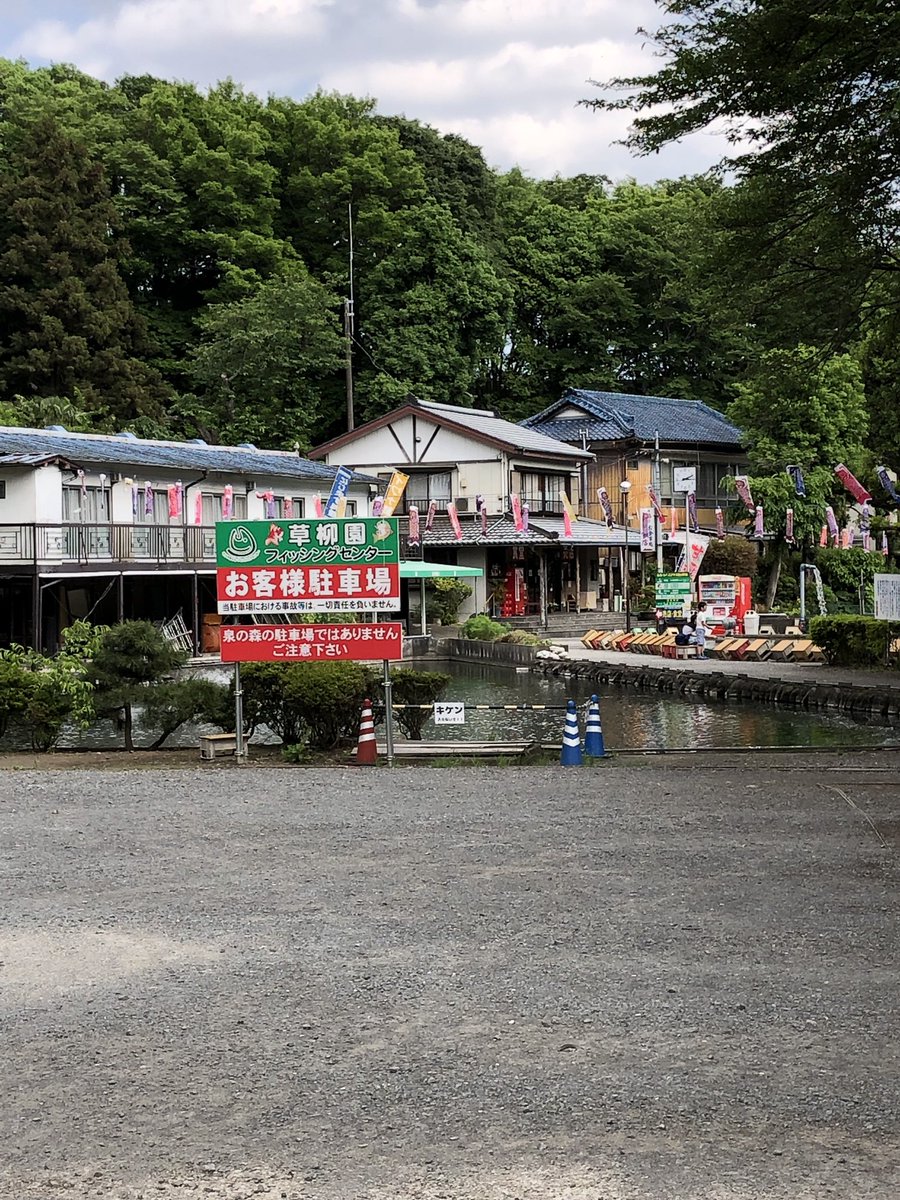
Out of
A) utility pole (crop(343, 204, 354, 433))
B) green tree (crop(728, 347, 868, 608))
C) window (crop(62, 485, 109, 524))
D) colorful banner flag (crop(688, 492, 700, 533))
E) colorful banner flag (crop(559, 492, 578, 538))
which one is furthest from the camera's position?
colorful banner flag (crop(688, 492, 700, 533))

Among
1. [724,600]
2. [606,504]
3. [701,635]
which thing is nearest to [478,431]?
[606,504]

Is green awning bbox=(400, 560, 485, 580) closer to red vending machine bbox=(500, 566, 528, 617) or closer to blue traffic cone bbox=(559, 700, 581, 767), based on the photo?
red vending machine bbox=(500, 566, 528, 617)

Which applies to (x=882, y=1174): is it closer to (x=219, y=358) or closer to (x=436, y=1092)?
(x=436, y=1092)

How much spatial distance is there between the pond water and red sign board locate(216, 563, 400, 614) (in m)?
2.62

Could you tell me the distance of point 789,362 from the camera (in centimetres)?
2042

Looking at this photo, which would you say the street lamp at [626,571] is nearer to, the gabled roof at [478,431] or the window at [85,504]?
the gabled roof at [478,431]

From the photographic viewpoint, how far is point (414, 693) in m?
15.4

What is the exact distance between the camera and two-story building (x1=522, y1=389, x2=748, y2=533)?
46.6m

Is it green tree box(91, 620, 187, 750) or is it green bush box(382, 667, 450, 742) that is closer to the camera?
green tree box(91, 620, 187, 750)

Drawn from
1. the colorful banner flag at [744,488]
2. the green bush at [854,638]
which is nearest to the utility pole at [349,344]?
the colorful banner flag at [744,488]

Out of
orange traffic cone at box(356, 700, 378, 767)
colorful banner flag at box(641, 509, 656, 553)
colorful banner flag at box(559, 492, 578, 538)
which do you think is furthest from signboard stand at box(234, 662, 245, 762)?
colorful banner flag at box(641, 509, 656, 553)

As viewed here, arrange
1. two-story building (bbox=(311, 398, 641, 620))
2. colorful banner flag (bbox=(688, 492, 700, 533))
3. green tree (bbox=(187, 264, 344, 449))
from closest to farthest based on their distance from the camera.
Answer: two-story building (bbox=(311, 398, 641, 620))
green tree (bbox=(187, 264, 344, 449))
colorful banner flag (bbox=(688, 492, 700, 533))

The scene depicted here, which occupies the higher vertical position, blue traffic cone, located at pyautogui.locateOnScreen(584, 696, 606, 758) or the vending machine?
the vending machine

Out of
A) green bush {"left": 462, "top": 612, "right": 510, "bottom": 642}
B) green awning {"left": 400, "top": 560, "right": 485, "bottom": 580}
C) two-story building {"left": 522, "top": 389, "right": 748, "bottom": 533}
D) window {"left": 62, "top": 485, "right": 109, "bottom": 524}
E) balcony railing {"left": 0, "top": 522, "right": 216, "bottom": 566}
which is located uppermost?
two-story building {"left": 522, "top": 389, "right": 748, "bottom": 533}
